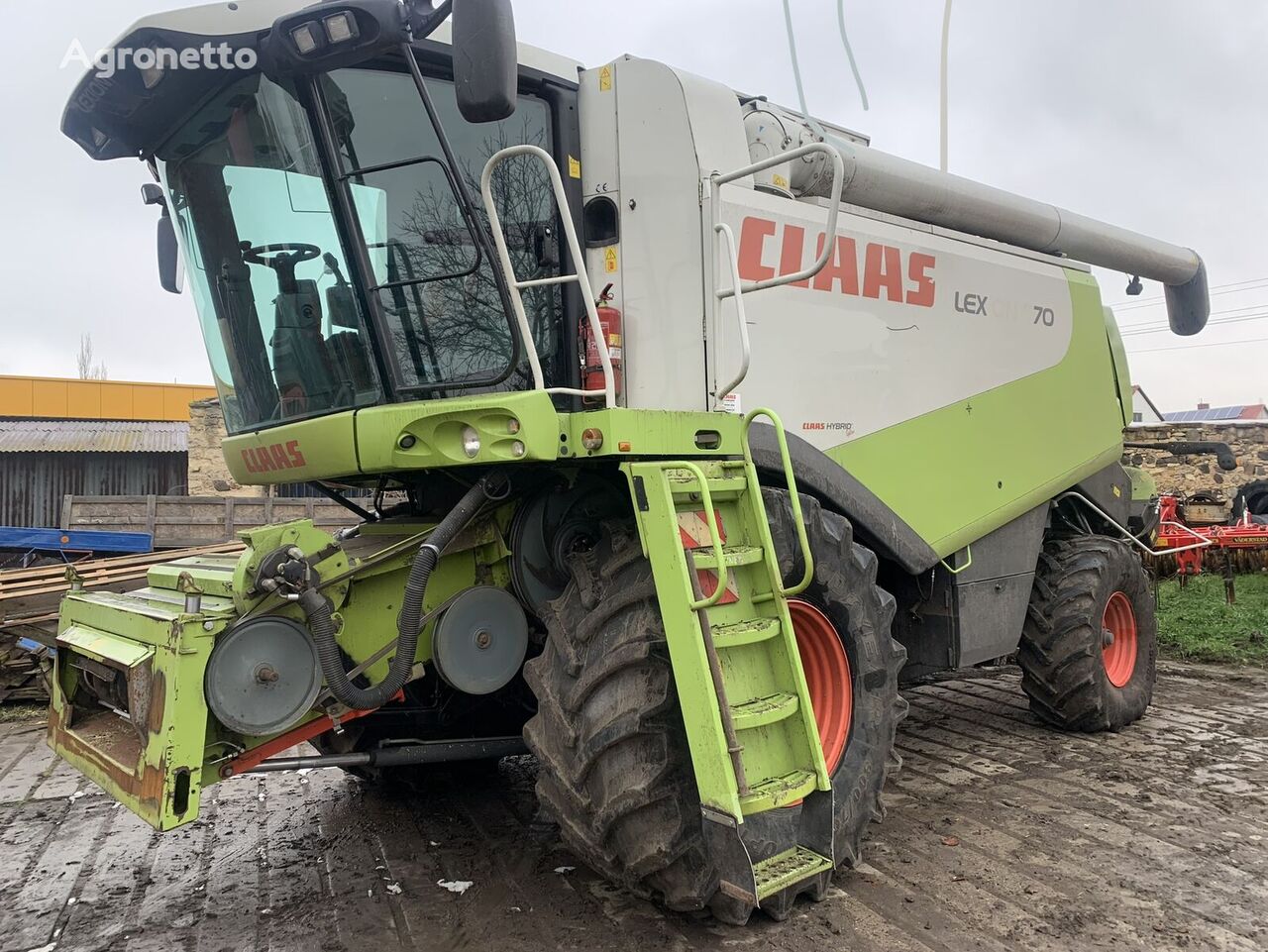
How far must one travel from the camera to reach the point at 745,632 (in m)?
2.82

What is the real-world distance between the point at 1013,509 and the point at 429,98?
3515 mm

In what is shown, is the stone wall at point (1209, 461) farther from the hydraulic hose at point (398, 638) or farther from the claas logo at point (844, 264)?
the hydraulic hose at point (398, 638)

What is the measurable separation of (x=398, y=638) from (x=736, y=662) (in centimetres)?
105

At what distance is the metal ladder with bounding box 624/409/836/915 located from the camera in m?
2.58

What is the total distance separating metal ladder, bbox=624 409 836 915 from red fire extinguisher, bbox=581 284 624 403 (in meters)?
0.53

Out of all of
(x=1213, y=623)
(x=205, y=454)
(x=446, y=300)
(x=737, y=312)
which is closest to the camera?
(x=446, y=300)

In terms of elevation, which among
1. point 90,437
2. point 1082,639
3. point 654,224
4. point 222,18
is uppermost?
point 222,18

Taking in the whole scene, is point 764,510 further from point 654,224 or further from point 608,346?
point 654,224

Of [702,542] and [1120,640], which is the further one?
[1120,640]

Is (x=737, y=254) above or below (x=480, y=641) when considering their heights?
above

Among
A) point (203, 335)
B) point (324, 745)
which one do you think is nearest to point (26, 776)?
point (324, 745)

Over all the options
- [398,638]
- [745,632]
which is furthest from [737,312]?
[398,638]

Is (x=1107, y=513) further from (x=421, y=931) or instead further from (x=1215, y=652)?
Result: (x=421, y=931)

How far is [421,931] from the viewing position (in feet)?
9.54
